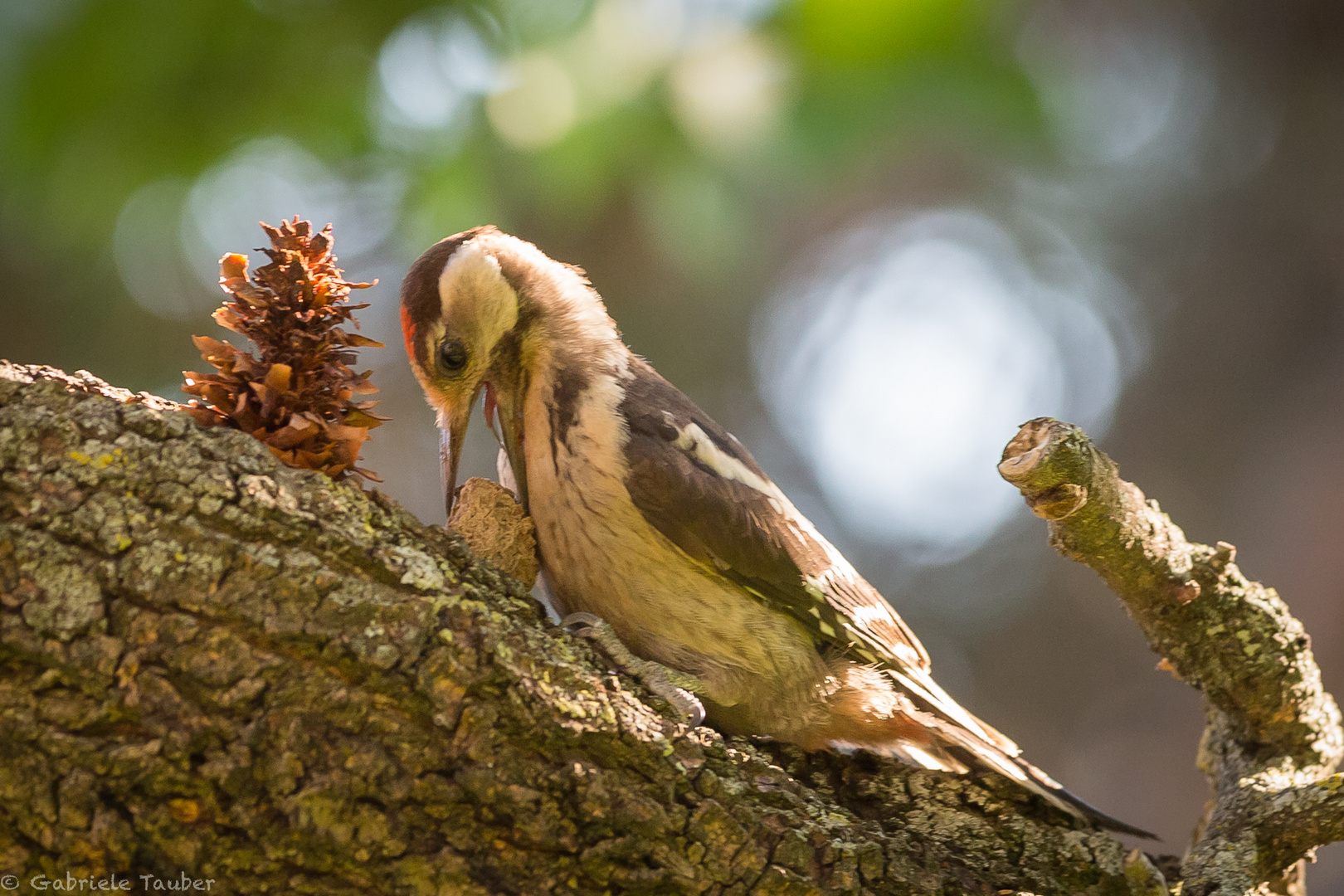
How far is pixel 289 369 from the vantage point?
1344 mm

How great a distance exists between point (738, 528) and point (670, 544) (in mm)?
129

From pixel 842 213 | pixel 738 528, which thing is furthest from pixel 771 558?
pixel 842 213

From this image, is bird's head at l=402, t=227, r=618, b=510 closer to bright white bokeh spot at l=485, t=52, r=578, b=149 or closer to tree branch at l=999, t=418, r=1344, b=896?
tree branch at l=999, t=418, r=1344, b=896

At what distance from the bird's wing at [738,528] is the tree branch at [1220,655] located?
390 mm

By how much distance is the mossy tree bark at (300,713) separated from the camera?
3.63ft

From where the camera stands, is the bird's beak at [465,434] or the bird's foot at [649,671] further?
the bird's beak at [465,434]

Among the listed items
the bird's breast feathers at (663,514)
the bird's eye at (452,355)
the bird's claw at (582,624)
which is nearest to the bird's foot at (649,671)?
the bird's claw at (582,624)

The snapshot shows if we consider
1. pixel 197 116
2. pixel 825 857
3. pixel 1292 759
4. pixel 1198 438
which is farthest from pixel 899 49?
pixel 825 857

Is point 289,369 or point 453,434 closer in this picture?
point 289,369

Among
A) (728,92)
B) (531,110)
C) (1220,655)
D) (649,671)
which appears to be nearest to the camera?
(649,671)

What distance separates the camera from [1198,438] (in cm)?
504

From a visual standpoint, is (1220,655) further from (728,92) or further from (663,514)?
(728,92)

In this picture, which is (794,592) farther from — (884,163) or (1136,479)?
(884,163)

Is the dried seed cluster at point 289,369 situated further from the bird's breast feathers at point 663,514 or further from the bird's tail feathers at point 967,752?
the bird's tail feathers at point 967,752
